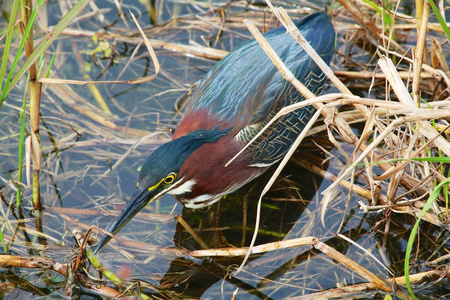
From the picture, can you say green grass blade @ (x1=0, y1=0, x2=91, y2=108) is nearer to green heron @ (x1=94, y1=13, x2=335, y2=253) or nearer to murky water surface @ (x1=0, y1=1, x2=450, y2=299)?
green heron @ (x1=94, y1=13, x2=335, y2=253)

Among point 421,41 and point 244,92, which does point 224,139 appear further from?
point 421,41

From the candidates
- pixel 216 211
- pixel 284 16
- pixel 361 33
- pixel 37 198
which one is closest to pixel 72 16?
pixel 284 16

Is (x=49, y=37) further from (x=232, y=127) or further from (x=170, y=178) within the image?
(x=232, y=127)

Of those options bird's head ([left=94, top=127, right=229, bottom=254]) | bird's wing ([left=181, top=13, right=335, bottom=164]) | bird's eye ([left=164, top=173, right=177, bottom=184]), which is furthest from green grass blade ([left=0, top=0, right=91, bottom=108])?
bird's wing ([left=181, top=13, right=335, bottom=164])

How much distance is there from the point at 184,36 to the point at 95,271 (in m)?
2.44

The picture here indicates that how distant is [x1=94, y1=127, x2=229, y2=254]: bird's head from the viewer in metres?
2.79

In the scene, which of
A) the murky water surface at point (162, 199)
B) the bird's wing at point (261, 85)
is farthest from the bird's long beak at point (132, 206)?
the bird's wing at point (261, 85)

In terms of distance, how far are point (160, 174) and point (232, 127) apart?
2.03ft

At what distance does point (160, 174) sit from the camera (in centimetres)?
281

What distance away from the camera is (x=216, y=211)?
3430 millimetres

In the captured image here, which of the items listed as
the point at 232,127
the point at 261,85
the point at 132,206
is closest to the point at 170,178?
the point at 132,206

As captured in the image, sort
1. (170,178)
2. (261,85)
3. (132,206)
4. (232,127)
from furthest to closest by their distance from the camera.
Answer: (261,85)
(232,127)
(170,178)
(132,206)

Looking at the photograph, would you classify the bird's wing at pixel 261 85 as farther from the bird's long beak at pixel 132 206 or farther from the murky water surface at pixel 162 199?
the bird's long beak at pixel 132 206

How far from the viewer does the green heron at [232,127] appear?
2867mm
